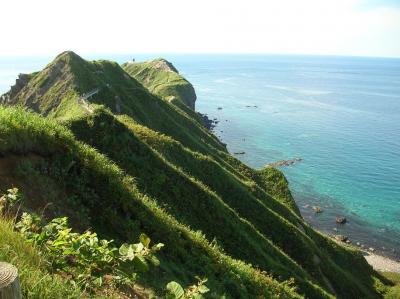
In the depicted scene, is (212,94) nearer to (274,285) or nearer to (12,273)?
(274,285)

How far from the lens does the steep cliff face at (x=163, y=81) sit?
10981 centimetres

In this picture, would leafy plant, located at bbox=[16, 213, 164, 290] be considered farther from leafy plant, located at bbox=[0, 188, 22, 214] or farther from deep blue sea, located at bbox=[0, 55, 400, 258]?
deep blue sea, located at bbox=[0, 55, 400, 258]

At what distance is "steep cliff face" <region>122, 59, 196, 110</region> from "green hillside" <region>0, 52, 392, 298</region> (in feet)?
126

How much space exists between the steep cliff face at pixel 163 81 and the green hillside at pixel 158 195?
3838 cm

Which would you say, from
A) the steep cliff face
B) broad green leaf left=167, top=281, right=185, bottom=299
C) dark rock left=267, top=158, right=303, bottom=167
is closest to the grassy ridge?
broad green leaf left=167, top=281, right=185, bottom=299

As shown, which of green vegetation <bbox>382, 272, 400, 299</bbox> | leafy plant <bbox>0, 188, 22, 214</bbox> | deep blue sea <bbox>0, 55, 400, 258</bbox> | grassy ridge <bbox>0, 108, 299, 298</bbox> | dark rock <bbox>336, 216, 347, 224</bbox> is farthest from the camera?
deep blue sea <bbox>0, 55, 400, 258</bbox>

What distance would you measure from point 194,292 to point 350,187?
86.3 m

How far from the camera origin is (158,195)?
25.0 m

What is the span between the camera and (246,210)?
38.4 meters

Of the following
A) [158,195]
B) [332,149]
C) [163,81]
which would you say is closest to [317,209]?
[332,149]

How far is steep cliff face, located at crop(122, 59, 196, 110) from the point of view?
109812 millimetres

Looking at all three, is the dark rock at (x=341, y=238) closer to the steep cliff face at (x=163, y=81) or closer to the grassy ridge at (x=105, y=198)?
the steep cliff face at (x=163, y=81)

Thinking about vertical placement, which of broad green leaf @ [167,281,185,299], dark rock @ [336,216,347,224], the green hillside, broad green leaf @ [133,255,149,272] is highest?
broad green leaf @ [133,255,149,272]

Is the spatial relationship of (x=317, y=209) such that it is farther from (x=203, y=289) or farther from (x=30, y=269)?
(x=30, y=269)
